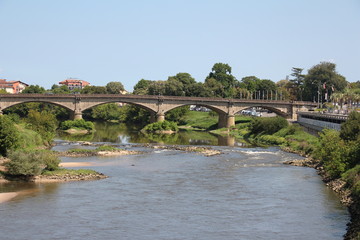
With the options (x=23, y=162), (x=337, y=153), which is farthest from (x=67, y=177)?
(x=337, y=153)

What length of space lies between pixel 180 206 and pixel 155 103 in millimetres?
92238

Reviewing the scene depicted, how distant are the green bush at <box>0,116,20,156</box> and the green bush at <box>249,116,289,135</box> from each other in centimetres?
6083

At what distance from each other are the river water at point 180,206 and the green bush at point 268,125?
46.3m

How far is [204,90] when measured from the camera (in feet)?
578

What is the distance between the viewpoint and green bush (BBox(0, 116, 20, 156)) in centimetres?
6406

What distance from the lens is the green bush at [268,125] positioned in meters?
112

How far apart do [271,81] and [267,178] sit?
142 meters

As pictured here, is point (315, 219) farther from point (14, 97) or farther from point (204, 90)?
point (204, 90)

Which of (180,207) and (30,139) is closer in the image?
(180,207)

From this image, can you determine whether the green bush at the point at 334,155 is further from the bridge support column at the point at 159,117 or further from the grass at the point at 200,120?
the grass at the point at 200,120

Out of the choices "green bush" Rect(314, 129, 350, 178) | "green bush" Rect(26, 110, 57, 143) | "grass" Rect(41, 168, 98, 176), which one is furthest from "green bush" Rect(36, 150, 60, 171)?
"green bush" Rect(26, 110, 57, 143)

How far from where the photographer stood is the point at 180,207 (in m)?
45.5

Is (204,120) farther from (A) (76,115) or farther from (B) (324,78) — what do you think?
(A) (76,115)

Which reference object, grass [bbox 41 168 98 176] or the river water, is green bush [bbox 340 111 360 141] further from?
grass [bbox 41 168 98 176]
